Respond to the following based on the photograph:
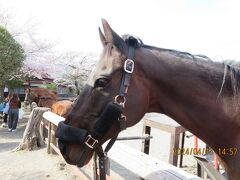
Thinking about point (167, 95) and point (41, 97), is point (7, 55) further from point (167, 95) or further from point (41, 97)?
point (167, 95)

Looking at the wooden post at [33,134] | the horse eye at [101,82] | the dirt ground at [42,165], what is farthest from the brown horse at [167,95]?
the wooden post at [33,134]

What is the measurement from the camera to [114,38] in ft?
5.35

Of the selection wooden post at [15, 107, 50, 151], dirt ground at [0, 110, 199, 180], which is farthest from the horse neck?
wooden post at [15, 107, 50, 151]

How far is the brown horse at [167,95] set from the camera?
62.2 inches

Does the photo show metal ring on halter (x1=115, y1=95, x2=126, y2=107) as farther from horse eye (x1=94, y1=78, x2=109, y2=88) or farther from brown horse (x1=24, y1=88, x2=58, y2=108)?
brown horse (x1=24, y1=88, x2=58, y2=108)

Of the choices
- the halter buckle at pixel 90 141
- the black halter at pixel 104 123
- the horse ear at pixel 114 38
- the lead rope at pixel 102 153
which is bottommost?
the lead rope at pixel 102 153

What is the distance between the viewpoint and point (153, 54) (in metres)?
1.68

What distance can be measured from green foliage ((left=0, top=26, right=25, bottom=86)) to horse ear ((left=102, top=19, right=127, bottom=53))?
10.0 meters

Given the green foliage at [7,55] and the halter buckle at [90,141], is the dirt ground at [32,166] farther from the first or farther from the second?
the green foliage at [7,55]

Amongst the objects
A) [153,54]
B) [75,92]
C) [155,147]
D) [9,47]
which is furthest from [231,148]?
[75,92]

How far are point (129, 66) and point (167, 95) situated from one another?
1.00 feet

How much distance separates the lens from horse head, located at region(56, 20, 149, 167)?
157cm

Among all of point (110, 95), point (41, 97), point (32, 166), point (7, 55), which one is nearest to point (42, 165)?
point (32, 166)

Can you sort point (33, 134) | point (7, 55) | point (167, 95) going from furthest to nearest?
point (7, 55)
point (33, 134)
point (167, 95)
